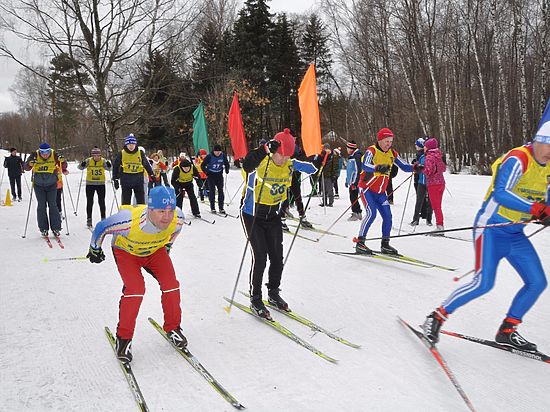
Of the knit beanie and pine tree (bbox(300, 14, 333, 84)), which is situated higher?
pine tree (bbox(300, 14, 333, 84))

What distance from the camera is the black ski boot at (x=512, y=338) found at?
11.6 ft

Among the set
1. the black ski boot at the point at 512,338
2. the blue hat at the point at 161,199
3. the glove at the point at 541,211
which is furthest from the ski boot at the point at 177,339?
the glove at the point at 541,211

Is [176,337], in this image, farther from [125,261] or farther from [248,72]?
[248,72]

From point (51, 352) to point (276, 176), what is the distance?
8.83 ft

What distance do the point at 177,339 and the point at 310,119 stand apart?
4139mm

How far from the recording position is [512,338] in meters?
3.57

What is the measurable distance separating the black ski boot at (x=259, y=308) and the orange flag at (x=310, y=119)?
285 centimetres

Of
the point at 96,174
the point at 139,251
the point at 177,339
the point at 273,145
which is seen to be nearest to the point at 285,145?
the point at 273,145

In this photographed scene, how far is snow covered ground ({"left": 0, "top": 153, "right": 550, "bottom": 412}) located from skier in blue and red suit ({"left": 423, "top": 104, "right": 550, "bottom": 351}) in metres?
0.35

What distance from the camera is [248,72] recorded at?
104 ft

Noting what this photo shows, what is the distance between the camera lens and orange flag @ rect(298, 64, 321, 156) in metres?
6.48

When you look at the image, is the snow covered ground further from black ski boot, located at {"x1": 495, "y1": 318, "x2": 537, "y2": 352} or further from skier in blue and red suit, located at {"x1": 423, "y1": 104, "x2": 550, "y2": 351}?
skier in blue and red suit, located at {"x1": 423, "y1": 104, "x2": 550, "y2": 351}

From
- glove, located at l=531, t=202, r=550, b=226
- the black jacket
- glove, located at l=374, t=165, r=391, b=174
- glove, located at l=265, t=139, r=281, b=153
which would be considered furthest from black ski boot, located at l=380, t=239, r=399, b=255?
the black jacket

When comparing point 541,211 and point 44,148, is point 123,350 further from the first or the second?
point 44,148
